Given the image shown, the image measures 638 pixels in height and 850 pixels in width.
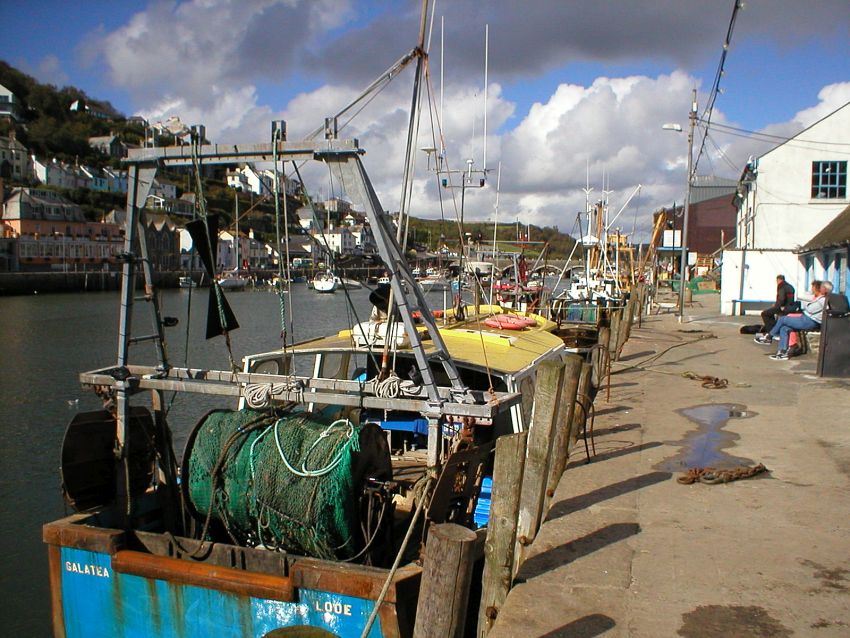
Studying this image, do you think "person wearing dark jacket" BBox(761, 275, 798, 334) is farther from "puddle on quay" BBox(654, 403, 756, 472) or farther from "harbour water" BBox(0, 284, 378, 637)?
"harbour water" BBox(0, 284, 378, 637)

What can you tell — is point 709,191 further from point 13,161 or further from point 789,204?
point 13,161

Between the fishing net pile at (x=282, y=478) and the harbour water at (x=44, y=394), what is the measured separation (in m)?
1.31

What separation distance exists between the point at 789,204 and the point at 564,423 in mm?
28732

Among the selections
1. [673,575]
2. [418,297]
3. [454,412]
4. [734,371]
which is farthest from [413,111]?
[734,371]

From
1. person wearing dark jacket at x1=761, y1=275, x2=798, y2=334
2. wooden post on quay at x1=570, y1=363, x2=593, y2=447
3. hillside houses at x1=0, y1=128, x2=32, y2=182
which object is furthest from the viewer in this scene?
hillside houses at x1=0, y1=128, x2=32, y2=182

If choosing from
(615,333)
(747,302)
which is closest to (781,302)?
(615,333)

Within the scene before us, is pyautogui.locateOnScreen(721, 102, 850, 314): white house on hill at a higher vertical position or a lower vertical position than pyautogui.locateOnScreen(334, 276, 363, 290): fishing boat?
higher

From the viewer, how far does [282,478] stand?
6.07 meters

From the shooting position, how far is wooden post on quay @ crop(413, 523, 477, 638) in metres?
4.50

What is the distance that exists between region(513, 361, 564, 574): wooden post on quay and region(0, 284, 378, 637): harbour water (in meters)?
1.94

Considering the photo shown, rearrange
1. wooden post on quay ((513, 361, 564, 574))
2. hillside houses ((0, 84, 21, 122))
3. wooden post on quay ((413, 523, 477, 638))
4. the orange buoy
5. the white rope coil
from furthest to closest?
hillside houses ((0, 84, 21, 122)) < the orange buoy < wooden post on quay ((513, 361, 564, 574)) < the white rope coil < wooden post on quay ((413, 523, 477, 638))

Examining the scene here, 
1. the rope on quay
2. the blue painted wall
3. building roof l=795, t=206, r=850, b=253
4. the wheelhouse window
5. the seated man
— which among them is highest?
the wheelhouse window

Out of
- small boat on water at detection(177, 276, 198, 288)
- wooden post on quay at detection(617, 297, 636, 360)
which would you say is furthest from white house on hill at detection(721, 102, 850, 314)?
small boat on water at detection(177, 276, 198, 288)

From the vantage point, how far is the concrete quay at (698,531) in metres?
5.24
